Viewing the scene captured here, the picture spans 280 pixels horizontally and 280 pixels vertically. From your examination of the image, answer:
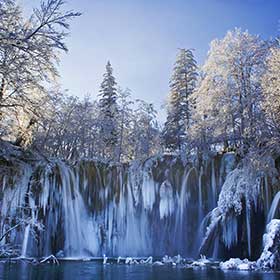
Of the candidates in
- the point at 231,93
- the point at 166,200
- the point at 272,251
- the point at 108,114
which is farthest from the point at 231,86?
the point at 108,114

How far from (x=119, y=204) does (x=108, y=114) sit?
14873 millimetres

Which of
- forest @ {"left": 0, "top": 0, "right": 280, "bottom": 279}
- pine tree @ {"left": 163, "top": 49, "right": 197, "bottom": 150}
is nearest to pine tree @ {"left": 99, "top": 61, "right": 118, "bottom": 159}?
pine tree @ {"left": 163, "top": 49, "right": 197, "bottom": 150}

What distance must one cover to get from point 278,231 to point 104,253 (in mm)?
8840

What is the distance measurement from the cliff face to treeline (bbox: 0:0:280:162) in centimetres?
143

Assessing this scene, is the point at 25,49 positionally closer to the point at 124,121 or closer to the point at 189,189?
the point at 189,189

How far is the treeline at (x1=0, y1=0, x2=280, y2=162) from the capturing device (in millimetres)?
6102

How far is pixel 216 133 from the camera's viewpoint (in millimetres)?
20531

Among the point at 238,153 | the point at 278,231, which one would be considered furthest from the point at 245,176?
the point at 278,231

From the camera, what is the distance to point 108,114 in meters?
33.8

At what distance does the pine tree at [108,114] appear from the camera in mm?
31469

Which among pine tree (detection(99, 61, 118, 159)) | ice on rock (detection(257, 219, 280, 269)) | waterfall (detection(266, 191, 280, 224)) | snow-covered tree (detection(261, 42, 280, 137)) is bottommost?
ice on rock (detection(257, 219, 280, 269))

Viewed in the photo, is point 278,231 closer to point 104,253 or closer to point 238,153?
point 238,153

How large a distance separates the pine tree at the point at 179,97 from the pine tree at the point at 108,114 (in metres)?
4.20

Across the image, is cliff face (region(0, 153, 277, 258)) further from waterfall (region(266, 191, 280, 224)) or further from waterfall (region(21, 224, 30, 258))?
waterfall (region(266, 191, 280, 224))
